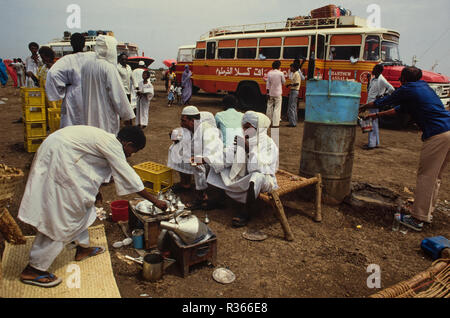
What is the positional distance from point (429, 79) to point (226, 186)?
363 inches

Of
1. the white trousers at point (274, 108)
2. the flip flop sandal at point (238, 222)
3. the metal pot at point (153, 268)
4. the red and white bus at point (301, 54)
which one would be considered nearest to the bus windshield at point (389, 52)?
the red and white bus at point (301, 54)

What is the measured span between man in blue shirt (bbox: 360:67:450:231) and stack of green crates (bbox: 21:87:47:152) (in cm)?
560

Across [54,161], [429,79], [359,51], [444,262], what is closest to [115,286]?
[54,161]

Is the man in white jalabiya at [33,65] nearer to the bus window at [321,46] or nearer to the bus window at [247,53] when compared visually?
the bus window at [247,53]

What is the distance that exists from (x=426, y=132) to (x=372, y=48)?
267 inches

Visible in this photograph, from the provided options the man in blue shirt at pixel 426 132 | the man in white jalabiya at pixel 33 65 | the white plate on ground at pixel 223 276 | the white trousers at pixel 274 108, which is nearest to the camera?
the white plate on ground at pixel 223 276

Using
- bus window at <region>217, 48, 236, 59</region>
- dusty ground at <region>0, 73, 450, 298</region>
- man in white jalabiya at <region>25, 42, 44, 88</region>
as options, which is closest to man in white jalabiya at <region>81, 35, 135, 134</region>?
dusty ground at <region>0, 73, 450, 298</region>

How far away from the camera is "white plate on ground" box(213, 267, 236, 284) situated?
8.83 feet

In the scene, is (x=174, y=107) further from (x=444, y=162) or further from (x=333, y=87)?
(x=444, y=162)

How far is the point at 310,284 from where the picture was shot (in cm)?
271

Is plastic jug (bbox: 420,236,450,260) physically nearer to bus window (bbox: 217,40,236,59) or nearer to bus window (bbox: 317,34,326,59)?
bus window (bbox: 317,34,326,59)

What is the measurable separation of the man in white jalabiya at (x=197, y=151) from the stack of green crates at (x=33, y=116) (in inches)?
116

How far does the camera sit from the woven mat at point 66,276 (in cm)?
239

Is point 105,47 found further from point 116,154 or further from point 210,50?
point 210,50
